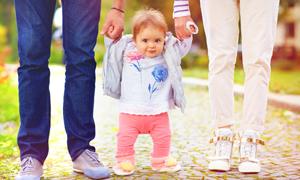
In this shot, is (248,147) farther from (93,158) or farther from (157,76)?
(93,158)

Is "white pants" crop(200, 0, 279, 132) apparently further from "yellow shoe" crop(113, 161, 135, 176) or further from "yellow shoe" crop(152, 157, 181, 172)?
"yellow shoe" crop(113, 161, 135, 176)

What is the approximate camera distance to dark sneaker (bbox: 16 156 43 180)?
370 centimetres

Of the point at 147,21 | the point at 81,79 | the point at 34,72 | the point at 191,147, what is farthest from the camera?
the point at 191,147

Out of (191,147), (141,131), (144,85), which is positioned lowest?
(191,147)

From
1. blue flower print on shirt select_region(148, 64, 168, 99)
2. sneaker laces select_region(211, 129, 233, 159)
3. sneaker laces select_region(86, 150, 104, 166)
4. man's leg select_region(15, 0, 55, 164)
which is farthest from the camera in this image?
sneaker laces select_region(211, 129, 233, 159)

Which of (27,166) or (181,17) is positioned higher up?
(181,17)

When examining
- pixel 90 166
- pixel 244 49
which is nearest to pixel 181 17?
pixel 244 49

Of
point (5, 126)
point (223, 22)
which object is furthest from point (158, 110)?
point (5, 126)

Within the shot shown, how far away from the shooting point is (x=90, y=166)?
3.82 m

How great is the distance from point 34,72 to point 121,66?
1.93ft

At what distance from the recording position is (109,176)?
385 centimetres

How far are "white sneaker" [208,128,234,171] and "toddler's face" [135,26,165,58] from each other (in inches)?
25.5

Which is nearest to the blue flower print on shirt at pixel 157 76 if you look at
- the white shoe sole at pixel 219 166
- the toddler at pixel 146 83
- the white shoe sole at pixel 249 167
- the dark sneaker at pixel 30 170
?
the toddler at pixel 146 83

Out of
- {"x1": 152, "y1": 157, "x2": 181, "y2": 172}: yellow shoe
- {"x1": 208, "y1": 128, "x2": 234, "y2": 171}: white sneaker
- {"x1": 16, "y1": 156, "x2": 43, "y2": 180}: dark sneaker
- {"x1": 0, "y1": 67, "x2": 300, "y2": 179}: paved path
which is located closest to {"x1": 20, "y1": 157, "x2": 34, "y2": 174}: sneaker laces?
{"x1": 16, "y1": 156, "x2": 43, "y2": 180}: dark sneaker
